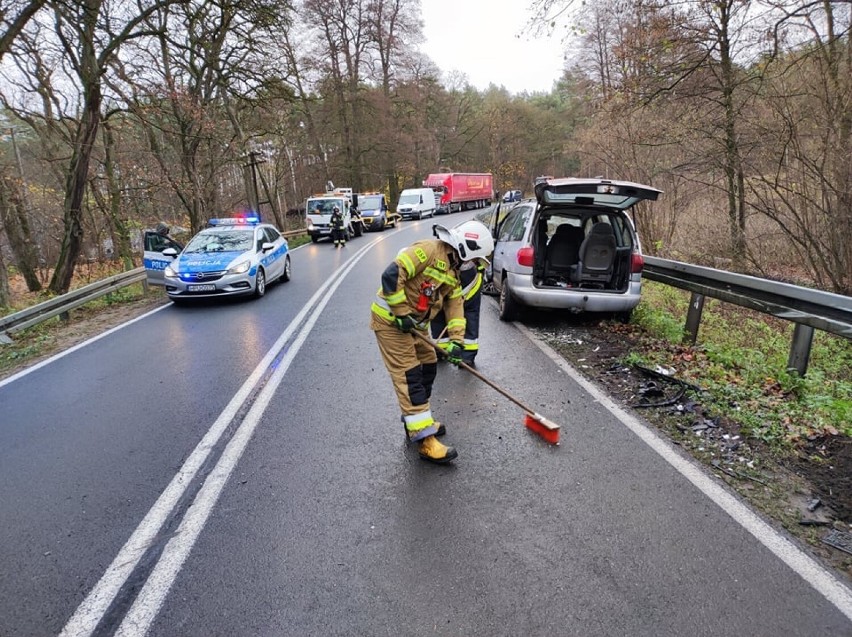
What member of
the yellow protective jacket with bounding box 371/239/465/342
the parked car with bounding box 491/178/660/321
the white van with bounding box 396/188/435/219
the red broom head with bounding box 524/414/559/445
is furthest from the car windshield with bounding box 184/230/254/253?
the white van with bounding box 396/188/435/219

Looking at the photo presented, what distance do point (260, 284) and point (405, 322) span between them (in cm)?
760

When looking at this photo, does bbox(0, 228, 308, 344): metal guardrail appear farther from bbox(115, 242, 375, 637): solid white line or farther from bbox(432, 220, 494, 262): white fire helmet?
bbox(432, 220, 494, 262): white fire helmet

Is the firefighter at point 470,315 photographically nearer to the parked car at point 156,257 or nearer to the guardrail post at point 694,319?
the guardrail post at point 694,319

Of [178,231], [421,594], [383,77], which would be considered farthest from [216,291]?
[383,77]

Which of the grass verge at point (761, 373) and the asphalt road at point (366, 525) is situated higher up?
the asphalt road at point (366, 525)

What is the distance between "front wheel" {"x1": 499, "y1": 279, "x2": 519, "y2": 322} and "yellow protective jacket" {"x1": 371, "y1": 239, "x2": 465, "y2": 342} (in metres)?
3.49

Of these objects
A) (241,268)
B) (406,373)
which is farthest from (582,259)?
(241,268)

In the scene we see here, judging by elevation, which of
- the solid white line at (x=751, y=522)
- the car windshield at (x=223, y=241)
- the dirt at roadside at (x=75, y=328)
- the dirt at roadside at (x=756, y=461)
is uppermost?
the car windshield at (x=223, y=241)

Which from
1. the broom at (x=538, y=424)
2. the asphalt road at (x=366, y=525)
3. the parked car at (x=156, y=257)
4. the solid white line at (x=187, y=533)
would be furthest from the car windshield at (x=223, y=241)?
the broom at (x=538, y=424)

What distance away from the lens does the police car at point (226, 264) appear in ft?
31.4

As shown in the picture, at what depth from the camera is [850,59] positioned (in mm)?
7836

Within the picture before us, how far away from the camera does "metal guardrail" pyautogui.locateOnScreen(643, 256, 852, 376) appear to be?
169 inches

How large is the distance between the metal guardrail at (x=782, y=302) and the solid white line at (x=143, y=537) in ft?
17.2

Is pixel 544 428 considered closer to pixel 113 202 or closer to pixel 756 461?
pixel 756 461
